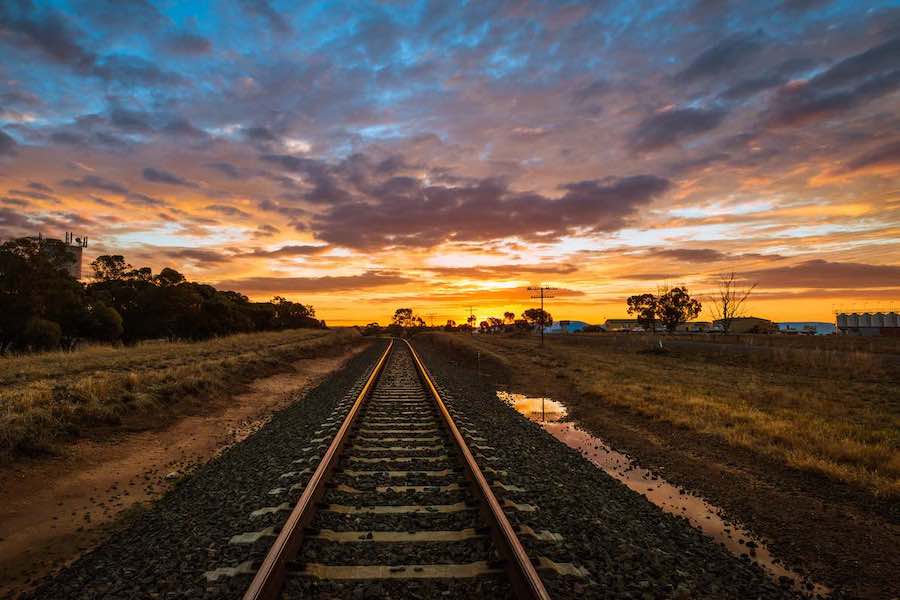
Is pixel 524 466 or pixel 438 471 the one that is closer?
pixel 438 471

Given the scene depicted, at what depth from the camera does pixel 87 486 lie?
7.41 meters

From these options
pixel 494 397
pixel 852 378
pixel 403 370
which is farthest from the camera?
pixel 852 378

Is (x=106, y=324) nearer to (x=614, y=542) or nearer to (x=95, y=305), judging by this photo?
(x=95, y=305)

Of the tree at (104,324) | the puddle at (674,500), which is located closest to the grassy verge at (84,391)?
the puddle at (674,500)

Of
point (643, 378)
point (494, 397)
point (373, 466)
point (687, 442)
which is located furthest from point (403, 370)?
point (373, 466)

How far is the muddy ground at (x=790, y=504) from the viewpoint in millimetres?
5188

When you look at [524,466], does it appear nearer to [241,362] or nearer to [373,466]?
[373,466]

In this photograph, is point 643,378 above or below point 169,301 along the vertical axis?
below

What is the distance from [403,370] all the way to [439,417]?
43.2 feet

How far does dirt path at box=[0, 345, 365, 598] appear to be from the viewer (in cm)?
520

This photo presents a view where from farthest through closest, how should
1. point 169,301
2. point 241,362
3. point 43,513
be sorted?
point 169,301 → point 241,362 → point 43,513

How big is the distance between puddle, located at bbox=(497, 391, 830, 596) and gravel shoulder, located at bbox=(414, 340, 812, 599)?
0.33m

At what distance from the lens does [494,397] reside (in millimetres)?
15992

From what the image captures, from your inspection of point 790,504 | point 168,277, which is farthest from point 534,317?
point 790,504
